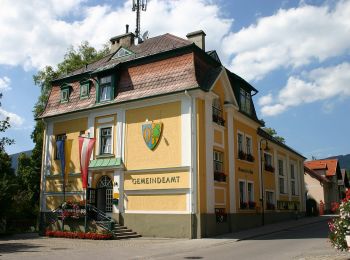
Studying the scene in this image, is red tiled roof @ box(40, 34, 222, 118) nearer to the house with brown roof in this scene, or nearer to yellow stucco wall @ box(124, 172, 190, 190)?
yellow stucco wall @ box(124, 172, 190, 190)

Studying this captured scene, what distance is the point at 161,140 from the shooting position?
22.5 metres

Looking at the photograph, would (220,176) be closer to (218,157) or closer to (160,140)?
(218,157)

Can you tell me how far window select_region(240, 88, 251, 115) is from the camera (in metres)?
28.7

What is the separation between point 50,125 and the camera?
28406 mm

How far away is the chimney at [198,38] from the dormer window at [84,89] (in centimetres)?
725

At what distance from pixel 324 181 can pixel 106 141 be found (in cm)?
3624

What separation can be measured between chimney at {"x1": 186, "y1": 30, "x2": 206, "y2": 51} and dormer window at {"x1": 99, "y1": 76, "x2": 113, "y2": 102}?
5.92 metres

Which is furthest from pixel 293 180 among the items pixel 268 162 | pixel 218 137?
pixel 218 137

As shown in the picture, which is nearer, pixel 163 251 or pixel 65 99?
→ pixel 163 251

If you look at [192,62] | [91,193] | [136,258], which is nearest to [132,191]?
[91,193]

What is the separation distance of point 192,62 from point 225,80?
3.51 metres

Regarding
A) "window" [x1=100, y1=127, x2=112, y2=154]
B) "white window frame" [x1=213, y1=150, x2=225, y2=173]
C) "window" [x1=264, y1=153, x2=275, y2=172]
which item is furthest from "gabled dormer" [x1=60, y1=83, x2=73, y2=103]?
"window" [x1=264, y1=153, x2=275, y2=172]

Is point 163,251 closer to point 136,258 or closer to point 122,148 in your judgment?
point 136,258

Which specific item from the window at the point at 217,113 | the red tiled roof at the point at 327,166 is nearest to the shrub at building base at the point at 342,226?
the window at the point at 217,113
